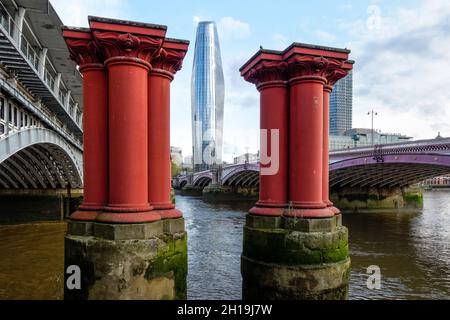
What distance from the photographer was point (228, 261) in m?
14.0

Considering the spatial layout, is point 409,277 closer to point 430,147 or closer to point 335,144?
point 430,147

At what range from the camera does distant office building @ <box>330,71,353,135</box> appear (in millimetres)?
128375

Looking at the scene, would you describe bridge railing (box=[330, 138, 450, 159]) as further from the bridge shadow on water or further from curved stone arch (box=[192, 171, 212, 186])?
curved stone arch (box=[192, 171, 212, 186])

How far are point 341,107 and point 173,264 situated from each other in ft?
441

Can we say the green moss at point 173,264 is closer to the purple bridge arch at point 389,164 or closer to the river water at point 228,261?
the river water at point 228,261

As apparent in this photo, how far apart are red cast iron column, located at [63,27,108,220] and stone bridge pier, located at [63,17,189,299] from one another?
2 centimetres

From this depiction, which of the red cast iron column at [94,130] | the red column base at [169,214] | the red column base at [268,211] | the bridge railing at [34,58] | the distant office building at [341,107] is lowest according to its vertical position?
the red column base at [268,211]

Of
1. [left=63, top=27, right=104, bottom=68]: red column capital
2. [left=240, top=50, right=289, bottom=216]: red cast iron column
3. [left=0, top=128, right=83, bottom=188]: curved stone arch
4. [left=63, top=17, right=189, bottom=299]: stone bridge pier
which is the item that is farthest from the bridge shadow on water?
[left=0, top=128, right=83, bottom=188]: curved stone arch

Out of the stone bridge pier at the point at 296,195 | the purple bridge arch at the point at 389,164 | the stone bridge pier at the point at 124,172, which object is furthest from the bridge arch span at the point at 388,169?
the stone bridge pier at the point at 124,172

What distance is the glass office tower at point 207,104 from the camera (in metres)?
157

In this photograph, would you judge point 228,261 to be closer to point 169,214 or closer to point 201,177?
point 169,214

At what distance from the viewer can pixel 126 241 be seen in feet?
18.6

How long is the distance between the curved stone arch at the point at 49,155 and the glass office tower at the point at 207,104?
4981 inches

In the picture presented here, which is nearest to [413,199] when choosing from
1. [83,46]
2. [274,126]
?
[274,126]
